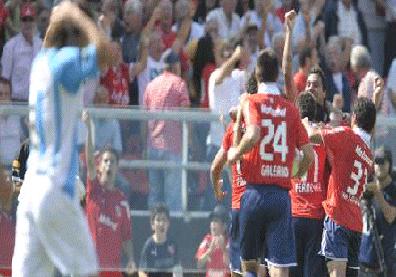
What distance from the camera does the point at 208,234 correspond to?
1488cm

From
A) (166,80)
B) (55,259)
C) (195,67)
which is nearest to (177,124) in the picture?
Answer: (166,80)

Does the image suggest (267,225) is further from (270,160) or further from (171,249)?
(171,249)

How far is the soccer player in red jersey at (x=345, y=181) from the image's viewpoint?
42.5 ft

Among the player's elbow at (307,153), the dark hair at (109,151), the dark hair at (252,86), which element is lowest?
the player's elbow at (307,153)

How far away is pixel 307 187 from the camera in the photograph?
13500mm

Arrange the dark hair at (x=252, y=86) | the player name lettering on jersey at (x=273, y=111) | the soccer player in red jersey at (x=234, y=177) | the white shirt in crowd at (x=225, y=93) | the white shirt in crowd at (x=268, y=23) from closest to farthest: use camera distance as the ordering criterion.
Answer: the player name lettering on jersey at (x=273, y=111) < the soccer player in red jersey at (x=234, y=177) < the dark hair at (x=252, y=86) < the white shirt in crowd at (x=225, y=93) < the white shirt in crowd at (x=268, y=23)

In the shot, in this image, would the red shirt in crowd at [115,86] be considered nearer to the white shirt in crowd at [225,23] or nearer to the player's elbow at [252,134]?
the white shirt in crowd at [225,23]

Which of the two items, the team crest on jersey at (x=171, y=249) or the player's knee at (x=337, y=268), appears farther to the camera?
the team crest on jersey at (x=171, y=249)

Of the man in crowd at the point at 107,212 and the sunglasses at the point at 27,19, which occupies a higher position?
the sunglasses at the point at 27,19

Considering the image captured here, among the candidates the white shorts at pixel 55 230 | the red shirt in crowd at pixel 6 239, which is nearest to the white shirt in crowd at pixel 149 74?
the red shirt in crowd at pixel 6 239

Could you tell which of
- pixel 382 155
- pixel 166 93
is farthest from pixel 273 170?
pixel 166 93

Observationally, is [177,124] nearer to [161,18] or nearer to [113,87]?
[113,87]

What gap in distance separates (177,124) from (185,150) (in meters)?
0.28

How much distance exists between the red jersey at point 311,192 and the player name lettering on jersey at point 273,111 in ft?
5.20
